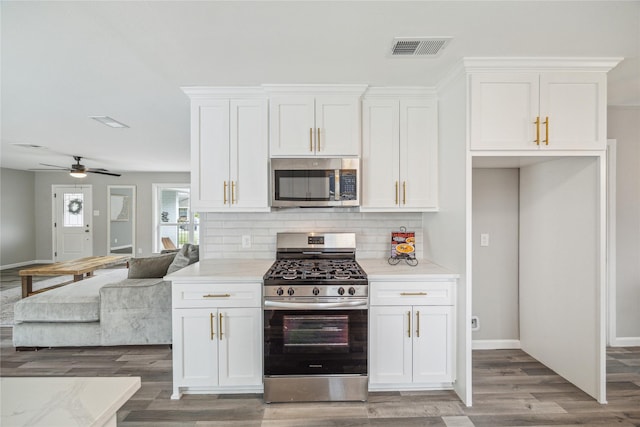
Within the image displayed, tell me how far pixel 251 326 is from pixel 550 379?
8.14 ft

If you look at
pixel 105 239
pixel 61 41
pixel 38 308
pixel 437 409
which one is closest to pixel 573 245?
pixel 437 409

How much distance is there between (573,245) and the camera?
2.59 m

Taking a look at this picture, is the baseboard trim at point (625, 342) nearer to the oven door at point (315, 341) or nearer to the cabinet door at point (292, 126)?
the oven door at point (315, 341)

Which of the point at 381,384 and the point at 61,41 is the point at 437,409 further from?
the point at 61,41

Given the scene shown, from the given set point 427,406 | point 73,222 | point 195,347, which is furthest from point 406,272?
point 73,222

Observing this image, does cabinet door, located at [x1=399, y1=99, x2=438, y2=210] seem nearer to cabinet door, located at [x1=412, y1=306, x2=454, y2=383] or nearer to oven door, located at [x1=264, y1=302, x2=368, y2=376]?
cabinet door, located at [x1=412, y1=306, x2=454, y2=383]

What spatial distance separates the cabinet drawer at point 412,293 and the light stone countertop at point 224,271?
889 mm

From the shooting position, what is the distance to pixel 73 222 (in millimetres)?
Answer: 8859

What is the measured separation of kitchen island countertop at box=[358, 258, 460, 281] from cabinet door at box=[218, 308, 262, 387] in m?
0.94

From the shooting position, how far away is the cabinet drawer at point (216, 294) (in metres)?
2.43

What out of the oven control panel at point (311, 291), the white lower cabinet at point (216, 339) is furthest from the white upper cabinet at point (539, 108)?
the white lower cabinet at point (216, 339)

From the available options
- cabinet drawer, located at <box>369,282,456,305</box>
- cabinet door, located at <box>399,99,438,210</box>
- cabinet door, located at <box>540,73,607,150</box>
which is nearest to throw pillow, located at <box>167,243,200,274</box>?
cabinet drawer, located at <box>369,282,456,305</box>

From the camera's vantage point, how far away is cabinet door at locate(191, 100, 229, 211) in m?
2.85

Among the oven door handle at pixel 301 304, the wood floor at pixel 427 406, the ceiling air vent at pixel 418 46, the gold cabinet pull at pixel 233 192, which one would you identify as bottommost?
the wood floor at pixel 427 406
